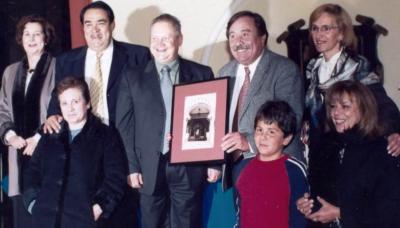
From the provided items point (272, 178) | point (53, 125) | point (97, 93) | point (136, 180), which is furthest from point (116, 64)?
point (272, 178)

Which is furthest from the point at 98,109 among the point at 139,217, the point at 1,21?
the point at 1,21

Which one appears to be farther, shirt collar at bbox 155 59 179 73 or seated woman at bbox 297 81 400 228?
shirt collar at bbox 155 59 179 73

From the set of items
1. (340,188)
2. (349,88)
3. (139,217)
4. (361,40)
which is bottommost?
(139,217)

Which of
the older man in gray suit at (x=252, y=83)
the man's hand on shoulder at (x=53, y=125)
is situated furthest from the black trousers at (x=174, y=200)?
the man's hand on shoulder at (x=53, y=125)

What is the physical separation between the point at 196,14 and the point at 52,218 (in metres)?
1.76

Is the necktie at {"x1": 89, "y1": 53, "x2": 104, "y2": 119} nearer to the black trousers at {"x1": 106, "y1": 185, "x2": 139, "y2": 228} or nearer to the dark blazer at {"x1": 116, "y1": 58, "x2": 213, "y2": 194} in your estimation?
the dark blazer at {"x1": 116, "y1": 58, "x2": 213, "y2": 194}

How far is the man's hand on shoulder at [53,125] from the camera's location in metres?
2.94

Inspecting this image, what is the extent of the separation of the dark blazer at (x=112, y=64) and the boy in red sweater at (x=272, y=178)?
0.73m

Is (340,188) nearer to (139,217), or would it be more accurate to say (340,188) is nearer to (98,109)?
(139,217)

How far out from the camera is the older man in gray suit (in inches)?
114

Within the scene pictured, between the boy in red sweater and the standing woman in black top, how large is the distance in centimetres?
119

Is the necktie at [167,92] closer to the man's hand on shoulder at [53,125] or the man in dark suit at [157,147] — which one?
the man in dark suit at [157,147]

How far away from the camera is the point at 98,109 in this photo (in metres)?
3.17

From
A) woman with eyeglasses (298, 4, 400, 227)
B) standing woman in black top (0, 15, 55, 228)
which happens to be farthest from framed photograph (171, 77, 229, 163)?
standing woman in black top (0, 15, 55, 228)
